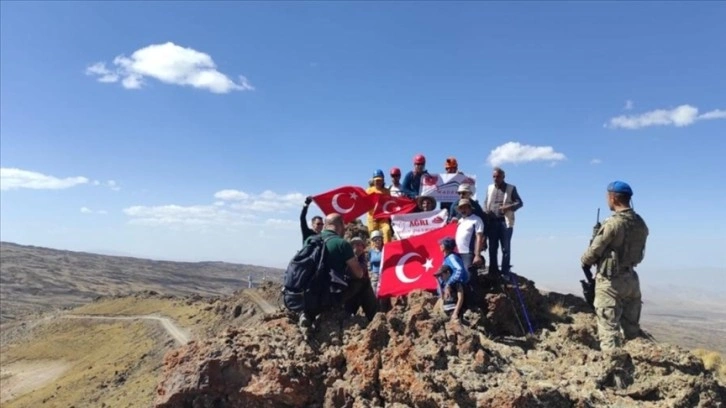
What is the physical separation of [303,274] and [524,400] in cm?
298

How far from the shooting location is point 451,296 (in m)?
8.16

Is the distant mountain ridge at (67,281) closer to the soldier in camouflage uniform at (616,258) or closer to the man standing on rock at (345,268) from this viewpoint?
the man standing on rock at (345,268)

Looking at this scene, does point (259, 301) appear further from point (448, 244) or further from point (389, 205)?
point (448, 244)

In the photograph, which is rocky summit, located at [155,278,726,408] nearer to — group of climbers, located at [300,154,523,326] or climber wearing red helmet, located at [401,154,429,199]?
group of climbers, located at [300,154,523,326]

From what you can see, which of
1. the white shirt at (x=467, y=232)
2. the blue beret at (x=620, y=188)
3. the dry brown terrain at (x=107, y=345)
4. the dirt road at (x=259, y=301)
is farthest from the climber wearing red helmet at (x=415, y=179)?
the dirt road at (x=259, y=301)

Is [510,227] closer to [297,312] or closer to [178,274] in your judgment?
[297,312]

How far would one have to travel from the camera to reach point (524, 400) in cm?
489

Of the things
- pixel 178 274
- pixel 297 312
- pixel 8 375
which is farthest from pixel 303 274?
pixel 178 274

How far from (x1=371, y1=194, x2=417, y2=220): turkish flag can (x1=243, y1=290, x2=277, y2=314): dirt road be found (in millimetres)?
14217

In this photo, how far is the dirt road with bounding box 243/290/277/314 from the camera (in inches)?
1009

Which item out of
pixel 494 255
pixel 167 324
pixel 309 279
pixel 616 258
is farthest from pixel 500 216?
pixel 167 324

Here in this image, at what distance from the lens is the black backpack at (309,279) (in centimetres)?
668

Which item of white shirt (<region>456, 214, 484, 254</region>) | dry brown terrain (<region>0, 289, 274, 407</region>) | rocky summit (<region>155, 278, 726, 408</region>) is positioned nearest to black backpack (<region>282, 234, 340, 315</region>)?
rocky summit (<region>155, 278, 726, 408</region>)

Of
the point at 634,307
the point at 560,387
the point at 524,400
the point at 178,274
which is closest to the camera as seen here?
the point at 524,400
